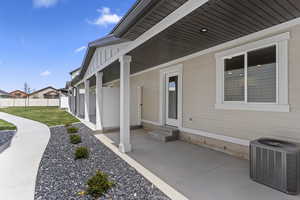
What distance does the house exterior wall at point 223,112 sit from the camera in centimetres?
315

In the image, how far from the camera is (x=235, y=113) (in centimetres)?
419

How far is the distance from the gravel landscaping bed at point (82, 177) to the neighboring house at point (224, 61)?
102 cm

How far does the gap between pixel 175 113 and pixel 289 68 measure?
3855 mm

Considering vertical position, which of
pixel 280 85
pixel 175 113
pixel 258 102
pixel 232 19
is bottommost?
pixel 175 113

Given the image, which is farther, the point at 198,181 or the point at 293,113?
the point at 293,113

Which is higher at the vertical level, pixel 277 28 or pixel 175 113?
pixel 277 28

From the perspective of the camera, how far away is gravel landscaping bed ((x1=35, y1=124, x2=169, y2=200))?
247 centimetres

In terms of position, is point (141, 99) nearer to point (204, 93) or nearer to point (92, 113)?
point (204, 93)

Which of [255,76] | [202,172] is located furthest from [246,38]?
[202,172]

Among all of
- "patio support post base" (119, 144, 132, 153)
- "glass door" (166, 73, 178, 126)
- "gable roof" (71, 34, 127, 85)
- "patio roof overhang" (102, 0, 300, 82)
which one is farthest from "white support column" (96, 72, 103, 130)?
"patio roof overhang" (102, 0, 300, 82)

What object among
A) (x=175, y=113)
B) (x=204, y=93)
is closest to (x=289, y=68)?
(x=204, y=93)

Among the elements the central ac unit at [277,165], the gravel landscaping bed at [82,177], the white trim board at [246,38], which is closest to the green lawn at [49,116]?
the gravel landscaping bed at [82,177]

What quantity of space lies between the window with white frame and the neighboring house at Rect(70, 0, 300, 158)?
0.05ft

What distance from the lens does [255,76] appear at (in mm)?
3834
